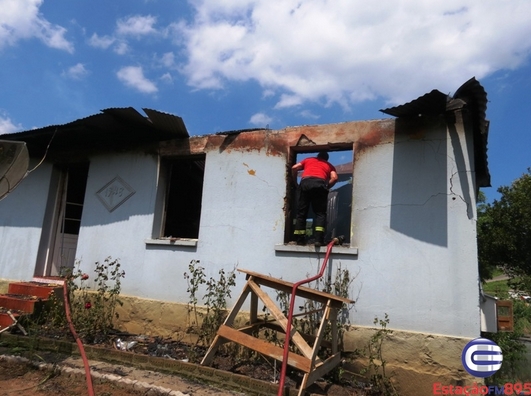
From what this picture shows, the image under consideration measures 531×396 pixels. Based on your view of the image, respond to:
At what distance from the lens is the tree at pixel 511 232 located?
624 inches

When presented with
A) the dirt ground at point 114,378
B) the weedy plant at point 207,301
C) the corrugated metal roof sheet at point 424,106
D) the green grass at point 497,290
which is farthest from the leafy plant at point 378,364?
the green grass at point 497,290

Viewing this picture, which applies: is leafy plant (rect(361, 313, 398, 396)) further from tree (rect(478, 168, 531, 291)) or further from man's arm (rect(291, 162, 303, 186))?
tree (rect(478, 168, 531, 291))

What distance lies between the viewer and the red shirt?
5531 millimetres

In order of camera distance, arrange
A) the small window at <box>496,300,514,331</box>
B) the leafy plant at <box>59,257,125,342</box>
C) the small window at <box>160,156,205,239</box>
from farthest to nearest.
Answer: the small window at <box>160,156,205,239</box>
the leafy plant at <box>59,257,125,342</box>
the small window at <box>496,300,514,331</box>

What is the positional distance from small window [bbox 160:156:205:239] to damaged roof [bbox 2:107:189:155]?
4.49ft

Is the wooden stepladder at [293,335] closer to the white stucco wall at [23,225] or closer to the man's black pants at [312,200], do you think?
the man's black pants at [312,200]

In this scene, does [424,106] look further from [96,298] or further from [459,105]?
[96,298]

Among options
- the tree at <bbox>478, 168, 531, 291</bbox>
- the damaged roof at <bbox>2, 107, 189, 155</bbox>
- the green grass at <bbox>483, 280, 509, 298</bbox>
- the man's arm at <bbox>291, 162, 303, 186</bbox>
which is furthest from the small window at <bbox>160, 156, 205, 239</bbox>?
the tree at <bbox>478, 168, 531, 291</bbox>

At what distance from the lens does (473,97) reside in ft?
15.1

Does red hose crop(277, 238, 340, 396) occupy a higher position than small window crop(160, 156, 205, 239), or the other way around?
small window crop(160, 156, 205, 239)

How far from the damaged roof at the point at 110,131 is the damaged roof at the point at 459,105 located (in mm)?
3438

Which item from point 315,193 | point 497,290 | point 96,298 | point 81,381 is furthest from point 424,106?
point 497,290

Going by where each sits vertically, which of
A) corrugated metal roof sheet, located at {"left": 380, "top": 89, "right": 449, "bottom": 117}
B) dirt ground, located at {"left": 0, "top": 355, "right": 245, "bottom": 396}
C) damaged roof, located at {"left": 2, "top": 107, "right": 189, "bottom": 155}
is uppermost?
corrugated metal roof sheet, located at {"left": 380, "top": 89, "right": 449, "bottom": 117}

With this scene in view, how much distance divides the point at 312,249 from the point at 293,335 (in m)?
1.48
